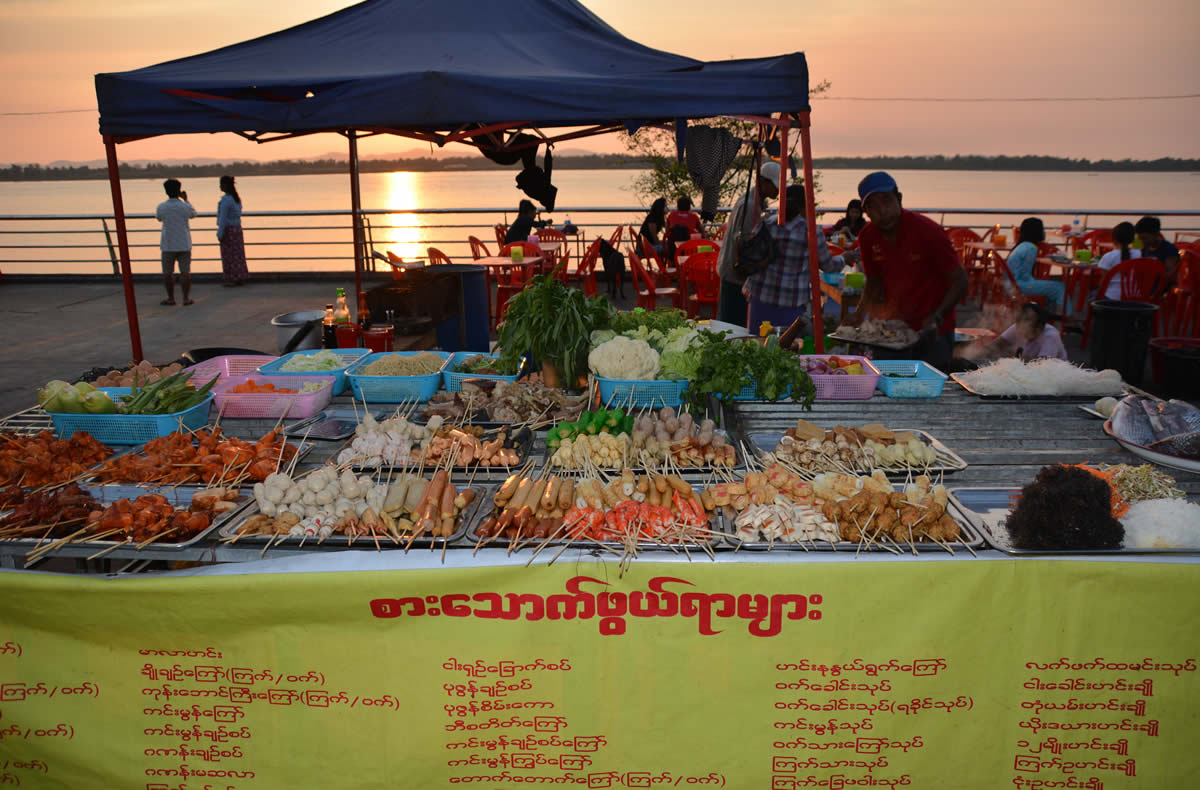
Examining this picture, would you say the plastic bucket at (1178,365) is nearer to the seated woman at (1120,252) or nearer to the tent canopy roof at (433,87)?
the seated woman at (1120,252)

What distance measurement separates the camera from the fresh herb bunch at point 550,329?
152 inches

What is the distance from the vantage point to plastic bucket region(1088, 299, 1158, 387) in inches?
281

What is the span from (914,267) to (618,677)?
3.79 m

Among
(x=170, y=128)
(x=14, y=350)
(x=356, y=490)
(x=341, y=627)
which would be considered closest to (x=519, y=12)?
(x=170, y=128)

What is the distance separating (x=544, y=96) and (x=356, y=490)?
104 inches

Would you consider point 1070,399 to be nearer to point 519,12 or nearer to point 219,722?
point 219,722

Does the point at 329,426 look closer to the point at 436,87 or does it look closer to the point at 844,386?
the point at 436,87

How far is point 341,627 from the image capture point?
7.75ft

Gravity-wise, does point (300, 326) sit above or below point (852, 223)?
below

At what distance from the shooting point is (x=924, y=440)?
Answer: 10.4 feet

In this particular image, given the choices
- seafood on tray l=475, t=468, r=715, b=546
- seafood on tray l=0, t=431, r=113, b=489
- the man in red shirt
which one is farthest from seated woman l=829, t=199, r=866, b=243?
seafood on tray l=0, t=431, r=113, b=489

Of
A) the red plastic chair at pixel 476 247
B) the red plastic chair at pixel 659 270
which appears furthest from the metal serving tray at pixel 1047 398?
the red plastic chair at pixel 476 247

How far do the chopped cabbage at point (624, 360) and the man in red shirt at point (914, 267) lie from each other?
6.88ft

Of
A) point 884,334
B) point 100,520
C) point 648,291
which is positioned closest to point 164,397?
point 100,520
